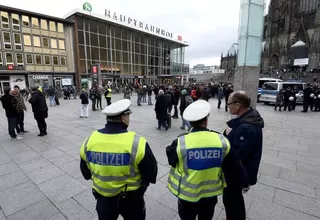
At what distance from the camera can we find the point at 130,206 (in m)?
1.64

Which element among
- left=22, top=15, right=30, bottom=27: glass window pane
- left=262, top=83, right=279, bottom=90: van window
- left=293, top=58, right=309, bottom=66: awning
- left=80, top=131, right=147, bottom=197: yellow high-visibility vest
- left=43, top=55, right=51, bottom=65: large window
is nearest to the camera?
left=80, top=131, right=147, bottom=197: yellow high-visibility vest

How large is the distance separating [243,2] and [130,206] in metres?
6.84

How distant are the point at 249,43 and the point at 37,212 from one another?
694cm

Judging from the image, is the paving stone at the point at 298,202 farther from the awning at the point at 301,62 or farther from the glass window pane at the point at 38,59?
the awning at the point at 301,62

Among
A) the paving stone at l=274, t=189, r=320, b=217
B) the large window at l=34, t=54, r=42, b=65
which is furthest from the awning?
the large window at l=34, t=54, r=42, b=65

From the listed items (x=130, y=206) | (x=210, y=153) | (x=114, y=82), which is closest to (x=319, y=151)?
(x=210, y=153)

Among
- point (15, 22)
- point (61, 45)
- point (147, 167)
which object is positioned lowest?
point (147, 167)

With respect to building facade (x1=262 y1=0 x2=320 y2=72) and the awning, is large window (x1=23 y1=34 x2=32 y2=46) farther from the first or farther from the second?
the awning

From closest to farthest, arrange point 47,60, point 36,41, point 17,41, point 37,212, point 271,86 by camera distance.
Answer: point 37,212, point 271,86, point 17,41, point 36,41, point 47,60

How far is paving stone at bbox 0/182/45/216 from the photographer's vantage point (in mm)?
2729

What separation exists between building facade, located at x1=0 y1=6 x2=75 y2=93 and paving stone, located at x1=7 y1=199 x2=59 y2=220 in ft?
91.3

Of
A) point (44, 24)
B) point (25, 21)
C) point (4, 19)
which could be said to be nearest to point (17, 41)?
point (4, 19)

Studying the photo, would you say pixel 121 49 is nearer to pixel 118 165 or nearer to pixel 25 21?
pixel 25 21

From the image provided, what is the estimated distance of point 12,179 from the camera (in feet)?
11.6
